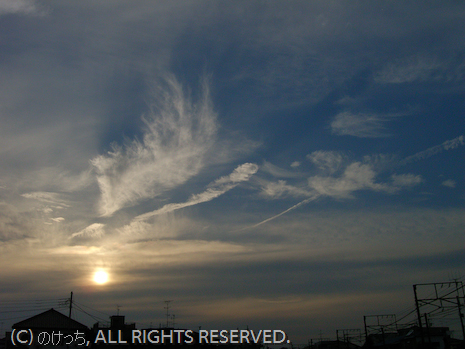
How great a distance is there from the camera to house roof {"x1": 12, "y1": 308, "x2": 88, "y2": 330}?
66.1 metres

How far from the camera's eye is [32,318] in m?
67.0

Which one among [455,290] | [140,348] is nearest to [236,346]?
[140,348]

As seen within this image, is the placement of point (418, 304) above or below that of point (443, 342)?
above

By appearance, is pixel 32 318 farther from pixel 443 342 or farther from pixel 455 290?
pixel 443 342

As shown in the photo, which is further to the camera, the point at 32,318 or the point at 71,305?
the point at 71,305

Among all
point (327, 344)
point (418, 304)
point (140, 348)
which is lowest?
point (327, 344)

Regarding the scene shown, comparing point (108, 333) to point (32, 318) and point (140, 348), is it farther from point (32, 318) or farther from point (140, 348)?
point (32, 318)

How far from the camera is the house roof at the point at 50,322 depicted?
6612 cm

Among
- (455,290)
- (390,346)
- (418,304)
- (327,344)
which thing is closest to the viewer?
(455,290)

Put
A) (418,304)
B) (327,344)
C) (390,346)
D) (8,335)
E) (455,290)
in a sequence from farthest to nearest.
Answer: (327,344) → (390,346) → (8,335) → (418,304) → (455,290)

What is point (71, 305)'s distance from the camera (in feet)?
251

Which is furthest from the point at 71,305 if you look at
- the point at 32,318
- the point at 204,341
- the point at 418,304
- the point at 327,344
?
the point at 327,344

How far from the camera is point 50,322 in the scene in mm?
67875

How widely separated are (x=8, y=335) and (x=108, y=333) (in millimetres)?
16568
